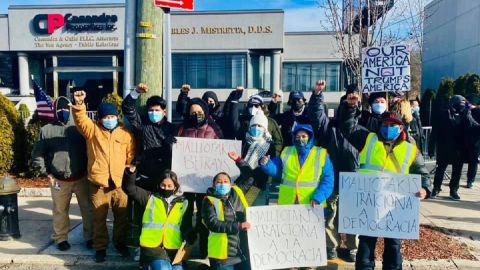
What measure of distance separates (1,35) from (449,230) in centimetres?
3508

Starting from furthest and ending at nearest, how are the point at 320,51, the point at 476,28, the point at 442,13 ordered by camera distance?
the point at 442,13 < the point at 320,51 < the point at 476,28

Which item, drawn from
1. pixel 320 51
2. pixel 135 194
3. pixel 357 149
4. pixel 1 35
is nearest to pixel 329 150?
pixel 357 149

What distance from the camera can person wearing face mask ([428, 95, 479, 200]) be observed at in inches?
331

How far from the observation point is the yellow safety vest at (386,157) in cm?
445

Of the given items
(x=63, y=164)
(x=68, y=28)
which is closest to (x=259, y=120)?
(x=63, y=164)

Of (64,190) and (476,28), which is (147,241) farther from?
(476,28)

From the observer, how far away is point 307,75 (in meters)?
35.5

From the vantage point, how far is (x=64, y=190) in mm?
5438

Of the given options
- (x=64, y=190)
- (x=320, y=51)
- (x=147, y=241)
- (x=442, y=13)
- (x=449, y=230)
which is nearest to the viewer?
(x=147, y=241)

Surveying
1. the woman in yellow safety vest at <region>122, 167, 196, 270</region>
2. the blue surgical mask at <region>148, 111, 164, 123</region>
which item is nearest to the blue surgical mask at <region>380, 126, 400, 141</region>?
the woman in yellow safety vest at <region>122, 167, 196, 270</region>

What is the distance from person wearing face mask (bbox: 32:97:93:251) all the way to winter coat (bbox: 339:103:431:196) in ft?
10.2

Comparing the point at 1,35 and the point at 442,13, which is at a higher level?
the point at 442,13

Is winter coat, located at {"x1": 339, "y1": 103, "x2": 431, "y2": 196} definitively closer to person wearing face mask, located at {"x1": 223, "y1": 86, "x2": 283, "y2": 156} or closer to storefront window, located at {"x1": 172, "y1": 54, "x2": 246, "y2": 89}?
person wearing face mask, located at {"x1": 223, "y1": 86, "x2": 283, "y2": 156}

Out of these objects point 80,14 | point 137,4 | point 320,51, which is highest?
point 80,14
